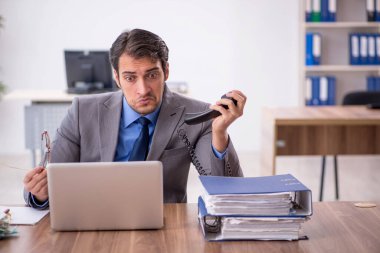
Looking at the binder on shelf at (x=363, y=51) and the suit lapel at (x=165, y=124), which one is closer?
the suit lapel at (x=165, y=124)

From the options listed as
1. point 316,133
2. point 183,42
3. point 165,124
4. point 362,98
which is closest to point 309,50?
point 183,42

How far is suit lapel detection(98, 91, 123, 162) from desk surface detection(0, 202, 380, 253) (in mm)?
415

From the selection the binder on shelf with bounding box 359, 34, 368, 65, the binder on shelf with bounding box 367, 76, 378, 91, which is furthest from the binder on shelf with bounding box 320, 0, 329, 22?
the binder on shelf with bounding box 367, 76, 378, 91

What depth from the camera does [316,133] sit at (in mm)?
4367

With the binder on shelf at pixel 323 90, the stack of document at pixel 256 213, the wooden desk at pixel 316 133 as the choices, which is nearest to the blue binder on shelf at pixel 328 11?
the binder on shelf at pixel 323 90

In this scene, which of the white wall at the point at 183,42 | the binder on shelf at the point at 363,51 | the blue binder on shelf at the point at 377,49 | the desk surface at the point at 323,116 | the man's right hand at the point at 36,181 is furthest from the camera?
the white wall at the point at 183,42

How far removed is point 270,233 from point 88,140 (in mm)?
857

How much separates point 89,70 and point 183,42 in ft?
4.95

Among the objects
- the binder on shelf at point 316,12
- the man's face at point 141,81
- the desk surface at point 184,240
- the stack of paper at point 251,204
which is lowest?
the desk surface at point 184,240

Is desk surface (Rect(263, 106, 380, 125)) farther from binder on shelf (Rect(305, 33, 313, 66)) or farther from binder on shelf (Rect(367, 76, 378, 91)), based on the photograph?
binder on shelf (Rect(367, 76, 378, 91))

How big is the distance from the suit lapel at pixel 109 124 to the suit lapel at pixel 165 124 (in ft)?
0.46

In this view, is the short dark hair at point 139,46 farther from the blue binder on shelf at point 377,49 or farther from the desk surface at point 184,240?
the blue binder on shelf at point 377,49

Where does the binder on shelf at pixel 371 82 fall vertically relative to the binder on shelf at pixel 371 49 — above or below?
below

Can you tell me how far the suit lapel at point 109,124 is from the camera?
234 centimetres
